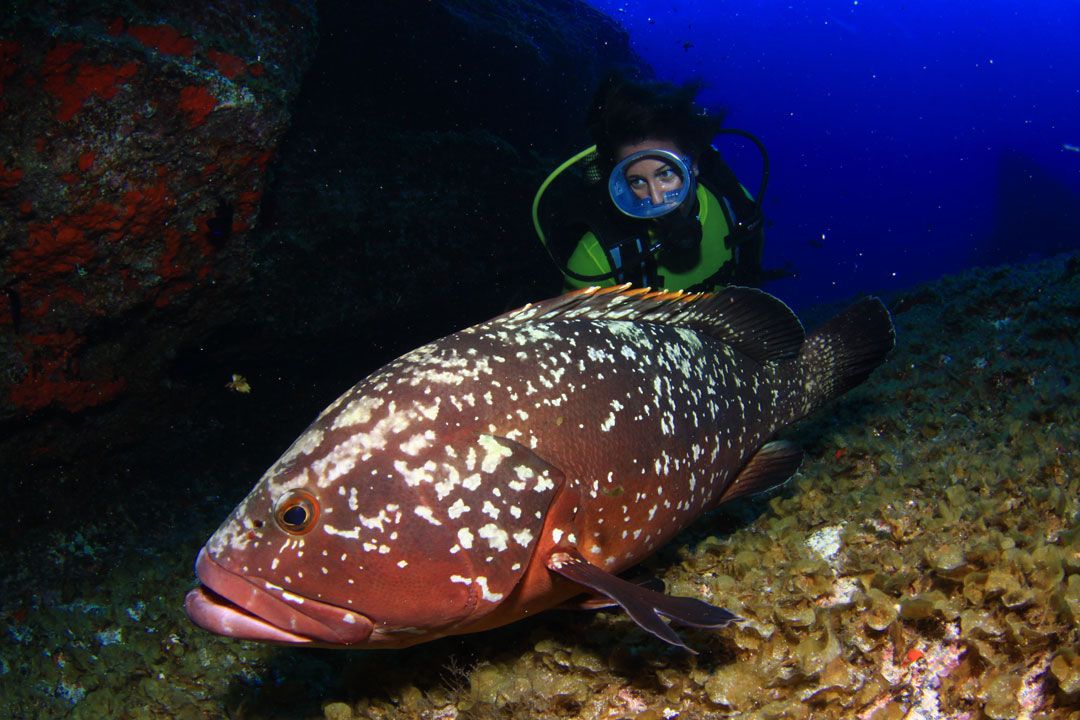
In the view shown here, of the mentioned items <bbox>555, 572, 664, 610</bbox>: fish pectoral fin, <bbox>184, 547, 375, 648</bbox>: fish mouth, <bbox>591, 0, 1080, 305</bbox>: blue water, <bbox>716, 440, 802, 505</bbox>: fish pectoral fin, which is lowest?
<bbox>184, 547, 375, 648</bbox>: fish mouth

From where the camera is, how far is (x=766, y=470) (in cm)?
Result: 314

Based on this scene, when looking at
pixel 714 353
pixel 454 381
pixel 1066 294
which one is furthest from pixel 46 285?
pixel 1066 294

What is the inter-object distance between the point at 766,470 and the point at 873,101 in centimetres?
8176

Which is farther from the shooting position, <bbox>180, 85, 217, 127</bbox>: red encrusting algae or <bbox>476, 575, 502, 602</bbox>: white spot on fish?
<bbox>180, 85, 217, 127</bbox>: red encrusting algae

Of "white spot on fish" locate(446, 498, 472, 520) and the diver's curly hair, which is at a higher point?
the diver's curly hair

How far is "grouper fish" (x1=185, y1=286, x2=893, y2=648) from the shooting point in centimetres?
192

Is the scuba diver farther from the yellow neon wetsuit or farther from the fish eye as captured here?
the fish eye

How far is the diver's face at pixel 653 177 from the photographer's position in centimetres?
507

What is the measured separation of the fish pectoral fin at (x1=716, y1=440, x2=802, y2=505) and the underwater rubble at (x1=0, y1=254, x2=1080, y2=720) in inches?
8.0

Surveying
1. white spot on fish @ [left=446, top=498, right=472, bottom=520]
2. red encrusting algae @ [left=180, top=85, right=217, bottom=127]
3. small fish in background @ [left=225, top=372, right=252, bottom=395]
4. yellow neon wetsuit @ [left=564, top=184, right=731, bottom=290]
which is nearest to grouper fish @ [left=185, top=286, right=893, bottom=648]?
white spot on fish @ [left=446, top=498, right=472, bottom=520]

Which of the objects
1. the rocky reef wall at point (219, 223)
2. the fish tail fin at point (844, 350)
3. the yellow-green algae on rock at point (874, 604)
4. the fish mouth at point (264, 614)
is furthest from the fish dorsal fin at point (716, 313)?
the rocky reef wall at point (219, 223)

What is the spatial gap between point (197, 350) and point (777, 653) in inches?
231

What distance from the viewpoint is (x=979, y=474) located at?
277 centimetres

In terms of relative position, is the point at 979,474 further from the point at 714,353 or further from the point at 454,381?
the point at 454,381
